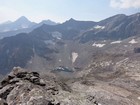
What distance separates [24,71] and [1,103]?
15689mm

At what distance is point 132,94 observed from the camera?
75.1 m

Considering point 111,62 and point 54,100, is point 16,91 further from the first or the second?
point 111,62

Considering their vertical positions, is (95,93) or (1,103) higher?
(1,103)

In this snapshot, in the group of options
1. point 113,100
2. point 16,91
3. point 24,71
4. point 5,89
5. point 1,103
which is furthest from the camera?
point 113,100

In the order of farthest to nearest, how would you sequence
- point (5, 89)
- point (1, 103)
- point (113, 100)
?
point (113, 100), point (5, 89), point (1, 103)

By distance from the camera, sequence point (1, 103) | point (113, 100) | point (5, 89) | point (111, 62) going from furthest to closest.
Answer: point (111, 62) → point (113, 100) → point (5, 89) → point (1, 103)

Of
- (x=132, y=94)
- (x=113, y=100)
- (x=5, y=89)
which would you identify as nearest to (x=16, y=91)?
(x=5, y=89)

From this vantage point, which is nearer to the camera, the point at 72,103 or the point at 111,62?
the point at 72,103

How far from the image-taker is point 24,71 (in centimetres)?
4678

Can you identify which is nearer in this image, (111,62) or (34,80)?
(34,80)

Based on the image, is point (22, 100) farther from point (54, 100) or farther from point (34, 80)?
point (34, 80)

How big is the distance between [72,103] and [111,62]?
151403 mm

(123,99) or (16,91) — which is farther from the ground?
(16,91)

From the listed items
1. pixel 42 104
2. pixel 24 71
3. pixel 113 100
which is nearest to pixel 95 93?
pixel 113 100
